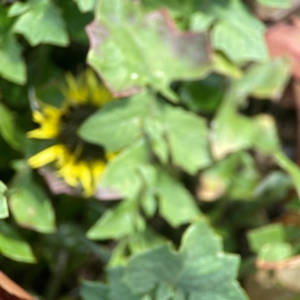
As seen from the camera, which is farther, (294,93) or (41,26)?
(294,93)

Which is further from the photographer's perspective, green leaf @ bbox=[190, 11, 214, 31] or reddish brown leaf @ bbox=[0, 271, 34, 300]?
green leaf @ bbox=[190, 11, 214, 31]

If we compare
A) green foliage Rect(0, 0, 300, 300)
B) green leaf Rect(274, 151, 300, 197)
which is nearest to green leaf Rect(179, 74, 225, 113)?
green foliage Rect(0, 0, 300, 300)

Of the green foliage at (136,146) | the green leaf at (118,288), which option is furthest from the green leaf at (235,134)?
the green leaf at (118,288)

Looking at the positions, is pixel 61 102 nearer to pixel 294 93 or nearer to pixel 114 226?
pixel 114 226

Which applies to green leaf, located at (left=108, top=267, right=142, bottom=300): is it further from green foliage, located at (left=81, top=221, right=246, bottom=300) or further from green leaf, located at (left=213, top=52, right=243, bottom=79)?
green leaf, located at (left=213, top=52, right=243, bottom=79)

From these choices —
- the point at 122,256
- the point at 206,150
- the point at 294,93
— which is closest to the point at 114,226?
the point at 122,256

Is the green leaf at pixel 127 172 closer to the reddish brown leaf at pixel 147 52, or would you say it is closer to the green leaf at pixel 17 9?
the reddish brown leaf at pixel 147 52

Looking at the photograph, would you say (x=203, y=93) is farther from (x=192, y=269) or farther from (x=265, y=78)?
(x=192, y=269)
